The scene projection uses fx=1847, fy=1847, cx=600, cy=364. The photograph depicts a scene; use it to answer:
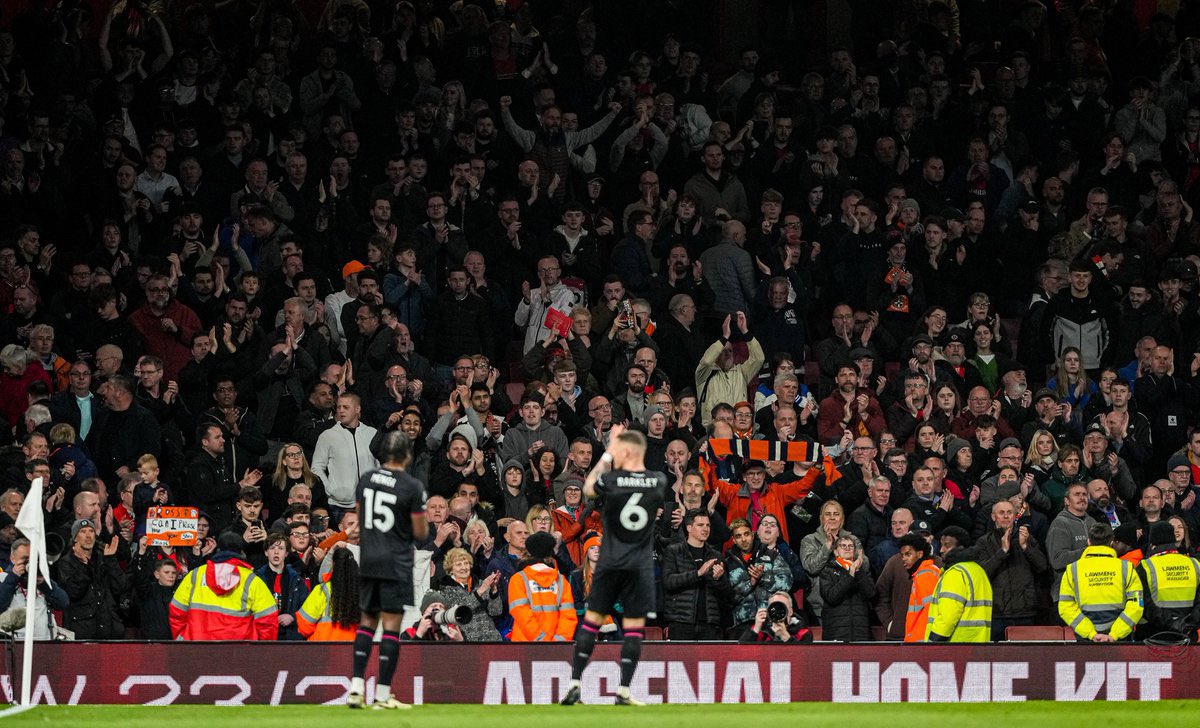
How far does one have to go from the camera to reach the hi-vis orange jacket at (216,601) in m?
15.0

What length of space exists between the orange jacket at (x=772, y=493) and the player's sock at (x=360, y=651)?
5.66 meters

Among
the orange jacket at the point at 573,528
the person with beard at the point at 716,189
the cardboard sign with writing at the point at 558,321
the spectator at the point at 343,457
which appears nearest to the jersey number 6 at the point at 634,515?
the orange jacket at the point at 573,528

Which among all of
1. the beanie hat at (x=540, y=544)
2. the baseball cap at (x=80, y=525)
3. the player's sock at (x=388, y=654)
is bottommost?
the player's sock at (x=388, y=654)

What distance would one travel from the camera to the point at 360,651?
39.6ft

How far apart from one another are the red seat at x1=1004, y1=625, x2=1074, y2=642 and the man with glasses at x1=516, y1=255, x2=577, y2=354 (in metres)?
6.10

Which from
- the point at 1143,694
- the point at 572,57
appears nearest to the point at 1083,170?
the point at 572,57

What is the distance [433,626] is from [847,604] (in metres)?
3.53

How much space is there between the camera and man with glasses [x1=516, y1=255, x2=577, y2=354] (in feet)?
64.6

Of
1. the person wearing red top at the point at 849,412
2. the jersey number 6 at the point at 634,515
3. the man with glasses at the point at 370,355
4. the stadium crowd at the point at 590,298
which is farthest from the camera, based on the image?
the person wearing red top at the point at 849,412

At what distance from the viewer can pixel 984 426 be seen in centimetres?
1823

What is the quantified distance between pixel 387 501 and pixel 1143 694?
6297mm

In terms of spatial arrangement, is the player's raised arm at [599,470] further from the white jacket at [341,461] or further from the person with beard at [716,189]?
the person with beard at [716,189]

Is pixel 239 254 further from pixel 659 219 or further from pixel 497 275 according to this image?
pixel 659 219

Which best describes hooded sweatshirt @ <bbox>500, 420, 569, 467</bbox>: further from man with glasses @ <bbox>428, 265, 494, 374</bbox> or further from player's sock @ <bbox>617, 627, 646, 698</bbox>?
player's sock @ <bbox>617, 627, 646, 698</bbox>
